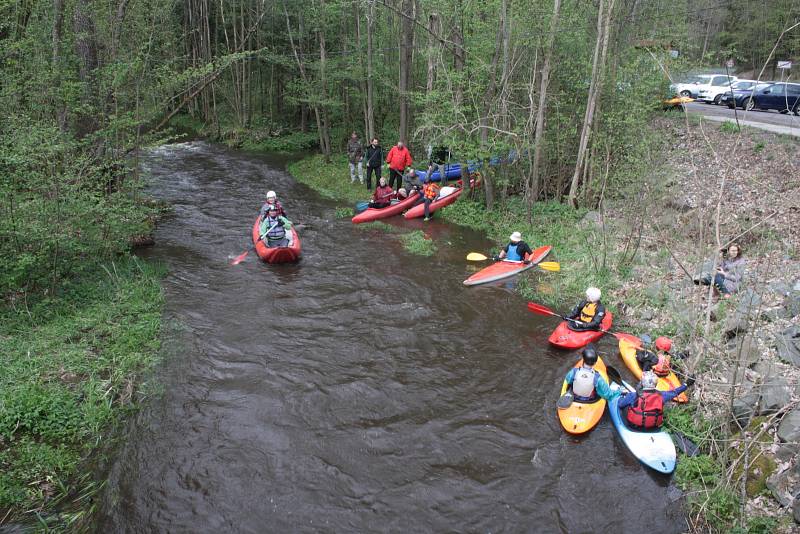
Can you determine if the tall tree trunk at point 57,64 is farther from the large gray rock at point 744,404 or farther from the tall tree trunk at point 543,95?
the large gray rock at point 744,404

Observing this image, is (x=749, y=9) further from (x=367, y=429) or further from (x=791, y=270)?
(x=367, y=429)

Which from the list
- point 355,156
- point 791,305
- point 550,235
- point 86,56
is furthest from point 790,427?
point 355,156

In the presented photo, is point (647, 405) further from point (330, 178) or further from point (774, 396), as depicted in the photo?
point (330, 178)

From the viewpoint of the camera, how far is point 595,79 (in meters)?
12.8

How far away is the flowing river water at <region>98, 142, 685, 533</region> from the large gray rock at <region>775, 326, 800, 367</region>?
2202mm

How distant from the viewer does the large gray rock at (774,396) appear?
19.4 feet

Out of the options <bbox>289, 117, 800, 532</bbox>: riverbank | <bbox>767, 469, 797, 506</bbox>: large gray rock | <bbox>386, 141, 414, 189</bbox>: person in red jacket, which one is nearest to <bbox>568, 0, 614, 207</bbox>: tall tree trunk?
<bbox>289, 117, 800, 532</bbox>: riverbank

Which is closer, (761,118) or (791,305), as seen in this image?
(791,305)

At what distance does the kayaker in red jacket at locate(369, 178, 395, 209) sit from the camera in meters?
15.2

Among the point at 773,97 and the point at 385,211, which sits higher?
the point at 773,97

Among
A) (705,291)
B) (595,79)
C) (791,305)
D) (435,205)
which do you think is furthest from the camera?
(435,205)

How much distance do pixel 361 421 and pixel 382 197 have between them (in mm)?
9313

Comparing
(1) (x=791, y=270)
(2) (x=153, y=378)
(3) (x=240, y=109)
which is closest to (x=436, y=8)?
(1) (x=791, y=270)

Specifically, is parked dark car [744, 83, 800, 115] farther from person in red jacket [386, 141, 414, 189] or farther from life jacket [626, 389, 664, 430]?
life jacket [626, 389, 664, 430]
